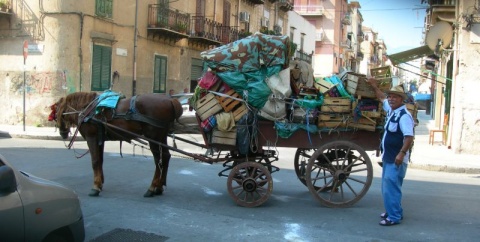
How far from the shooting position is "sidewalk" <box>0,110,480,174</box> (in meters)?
12.0

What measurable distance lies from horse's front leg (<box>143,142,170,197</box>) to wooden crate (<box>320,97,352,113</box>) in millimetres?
2583

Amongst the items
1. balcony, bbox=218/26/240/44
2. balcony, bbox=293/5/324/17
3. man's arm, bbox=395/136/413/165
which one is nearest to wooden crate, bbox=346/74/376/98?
man's arm, bbox=395/136/413/165

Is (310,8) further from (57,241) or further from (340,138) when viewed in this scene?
(57,241)

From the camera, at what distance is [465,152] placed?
14242mm

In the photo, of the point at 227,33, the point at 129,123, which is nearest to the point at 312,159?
the point at 129,123

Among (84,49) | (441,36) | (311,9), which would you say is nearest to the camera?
(441,36)

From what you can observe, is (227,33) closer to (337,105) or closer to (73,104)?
(73,104)

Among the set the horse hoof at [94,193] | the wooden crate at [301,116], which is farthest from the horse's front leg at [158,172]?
the wooden crate at [301,116]

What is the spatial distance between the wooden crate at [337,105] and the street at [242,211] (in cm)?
143

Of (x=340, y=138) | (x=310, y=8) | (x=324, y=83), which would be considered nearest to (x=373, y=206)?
(x=340, y=138)

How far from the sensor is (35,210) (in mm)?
3537

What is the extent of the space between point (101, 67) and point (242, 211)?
14229 millimetres

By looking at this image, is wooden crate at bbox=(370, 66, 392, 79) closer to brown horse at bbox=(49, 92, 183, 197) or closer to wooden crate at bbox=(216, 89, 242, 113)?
wooden crate at bbox=(216, 89, 242, 113)

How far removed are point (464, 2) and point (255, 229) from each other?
38.5 feet
